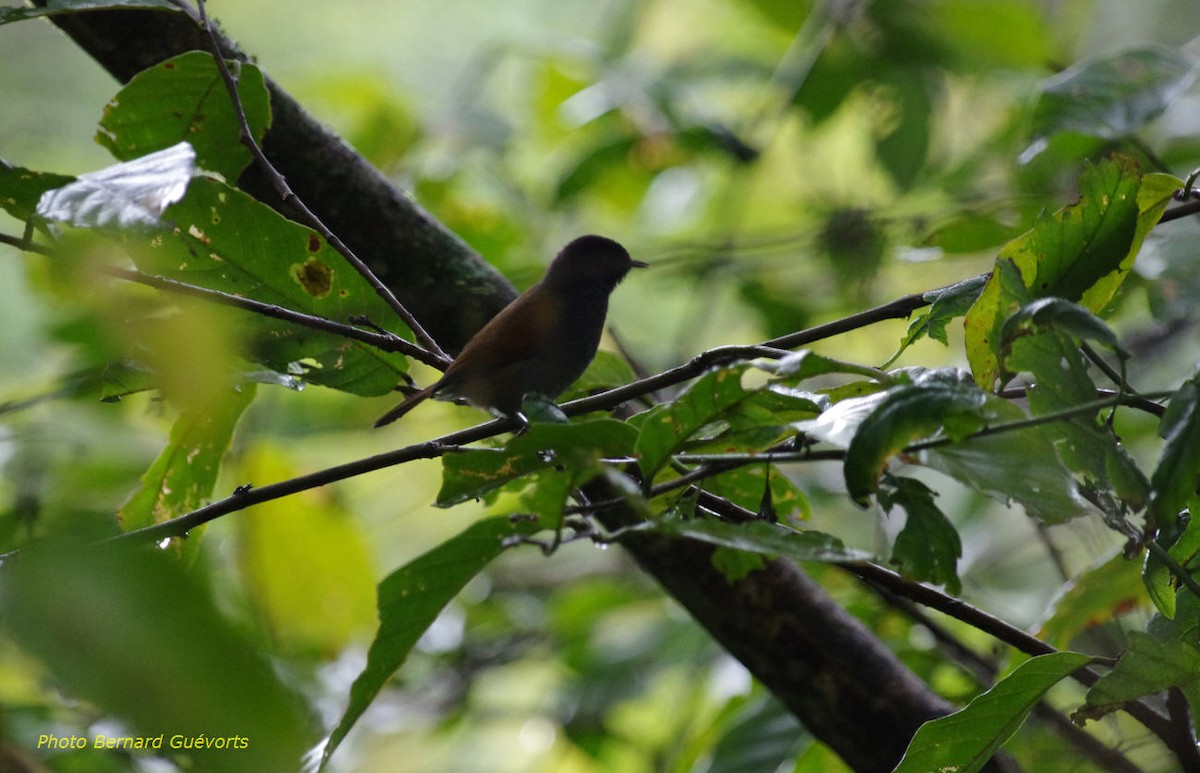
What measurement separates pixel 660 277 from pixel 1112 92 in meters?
1.83

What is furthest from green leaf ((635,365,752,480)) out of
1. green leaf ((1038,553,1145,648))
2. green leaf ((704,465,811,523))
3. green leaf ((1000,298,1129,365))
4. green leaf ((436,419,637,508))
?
green leaf ((1038,553,1145,648))

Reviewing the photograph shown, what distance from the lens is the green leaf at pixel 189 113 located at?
1.70 meters

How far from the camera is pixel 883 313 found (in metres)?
1.37

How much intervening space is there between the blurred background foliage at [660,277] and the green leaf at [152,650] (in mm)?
1652

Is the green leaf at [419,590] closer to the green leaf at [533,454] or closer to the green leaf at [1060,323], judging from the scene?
the green leaf at [533,454]

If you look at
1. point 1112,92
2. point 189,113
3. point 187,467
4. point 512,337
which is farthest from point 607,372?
point 1112,92

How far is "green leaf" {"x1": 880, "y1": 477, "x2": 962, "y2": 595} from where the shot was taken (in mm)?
1127

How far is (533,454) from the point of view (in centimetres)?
117

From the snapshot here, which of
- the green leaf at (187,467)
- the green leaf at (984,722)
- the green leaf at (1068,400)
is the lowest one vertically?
the green leaf at (984,722)

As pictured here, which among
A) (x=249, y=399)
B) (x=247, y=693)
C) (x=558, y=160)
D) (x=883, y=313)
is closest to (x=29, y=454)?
(x=249, y=399)

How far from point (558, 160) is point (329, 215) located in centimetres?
254

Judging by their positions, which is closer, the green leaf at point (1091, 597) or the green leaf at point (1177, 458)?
the green leaf at point (1177, 458)

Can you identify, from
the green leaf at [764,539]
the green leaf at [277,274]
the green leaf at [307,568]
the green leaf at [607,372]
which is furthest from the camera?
the green leaf at [307,568]

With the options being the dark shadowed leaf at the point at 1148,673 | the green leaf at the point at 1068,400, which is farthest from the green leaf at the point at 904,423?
the dark shadowed leaf at the point at 1148,673
